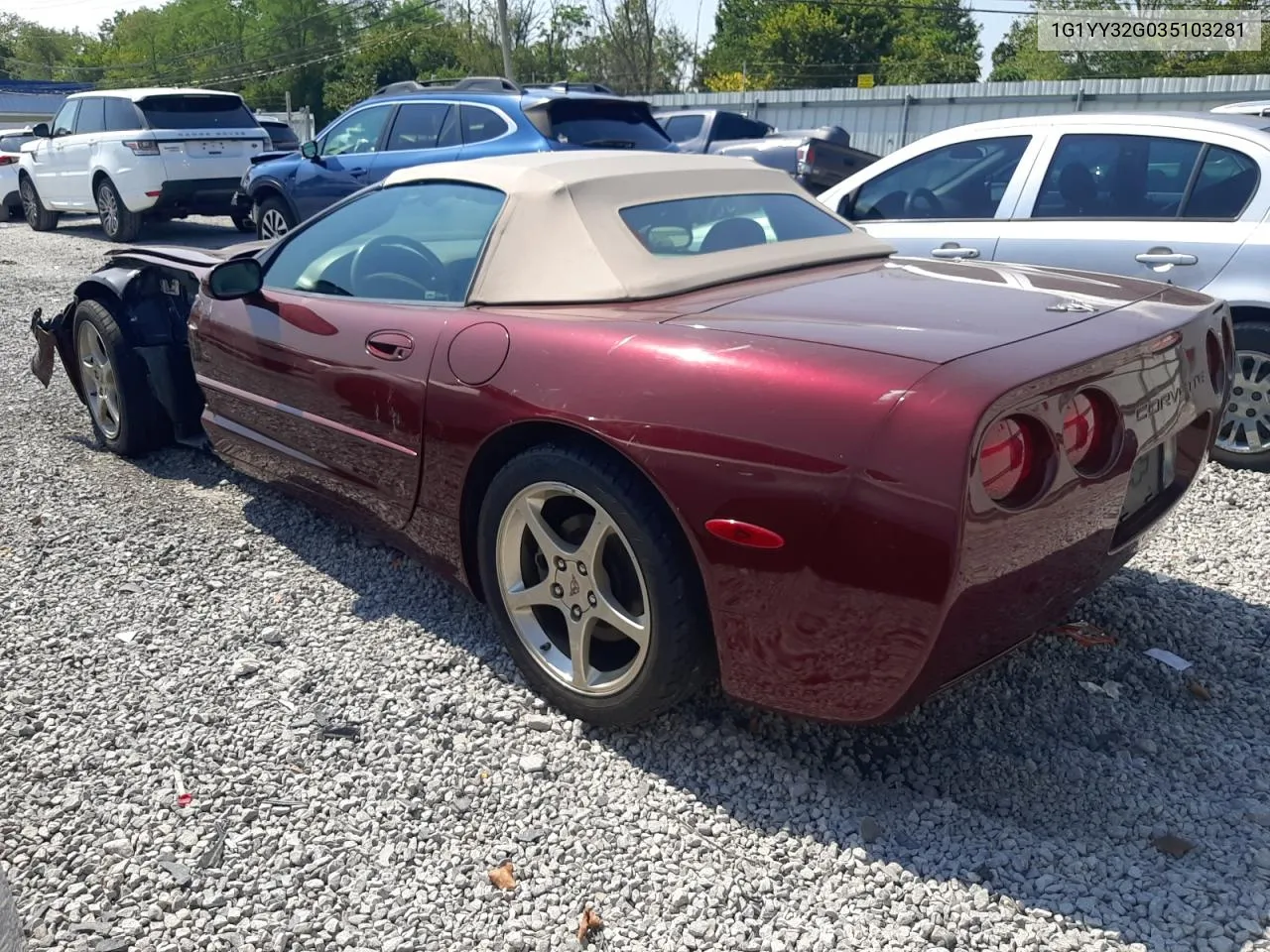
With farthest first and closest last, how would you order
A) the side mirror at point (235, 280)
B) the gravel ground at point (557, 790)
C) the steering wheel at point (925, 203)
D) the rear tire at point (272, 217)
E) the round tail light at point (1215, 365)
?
the rear tire at point (272, 217) → the steering wheel at point (925, 203) → the side mirror at point (235, 280) → the round tail light at point (1215, 365) → the gravel ground at point (557, 790)

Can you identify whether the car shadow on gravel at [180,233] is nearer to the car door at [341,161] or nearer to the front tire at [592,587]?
the car door at [341,161]

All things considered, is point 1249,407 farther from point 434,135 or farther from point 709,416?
point 434,135

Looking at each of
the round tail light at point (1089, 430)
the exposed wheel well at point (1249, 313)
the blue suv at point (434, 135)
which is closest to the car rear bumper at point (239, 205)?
the blue suv at point (434, 135)

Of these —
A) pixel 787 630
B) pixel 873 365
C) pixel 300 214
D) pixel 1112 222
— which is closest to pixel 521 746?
pixel 787 630

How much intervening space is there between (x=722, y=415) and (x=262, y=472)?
7.53 ft

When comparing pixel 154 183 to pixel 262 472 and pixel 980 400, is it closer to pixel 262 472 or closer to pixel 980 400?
pixel 262 472

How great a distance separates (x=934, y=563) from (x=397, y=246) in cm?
216

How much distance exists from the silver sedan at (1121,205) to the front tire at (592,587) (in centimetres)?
323

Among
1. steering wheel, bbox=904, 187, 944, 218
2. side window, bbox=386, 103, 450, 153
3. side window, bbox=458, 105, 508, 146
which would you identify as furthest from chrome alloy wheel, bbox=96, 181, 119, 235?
steering wheel, bbox=904, 187, 944, 218

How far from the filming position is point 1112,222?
16.0 feet

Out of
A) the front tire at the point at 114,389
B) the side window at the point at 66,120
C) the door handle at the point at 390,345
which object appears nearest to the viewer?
the door handle at the point at 390,345

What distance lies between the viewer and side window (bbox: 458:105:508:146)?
9.63 m

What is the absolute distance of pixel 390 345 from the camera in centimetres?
311

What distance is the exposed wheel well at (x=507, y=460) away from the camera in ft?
8.11
